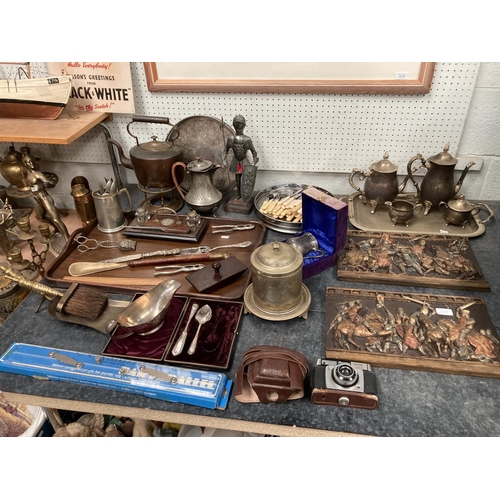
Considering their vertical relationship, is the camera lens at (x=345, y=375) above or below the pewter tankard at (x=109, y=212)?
below

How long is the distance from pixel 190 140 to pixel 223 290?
2.95 ft

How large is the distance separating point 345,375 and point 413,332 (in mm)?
305

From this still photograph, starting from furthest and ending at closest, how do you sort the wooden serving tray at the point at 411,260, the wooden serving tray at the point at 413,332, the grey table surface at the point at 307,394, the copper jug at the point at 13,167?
the copper jug at the point at 13,167
the wooden serving tray at the point at 411,260
the wooden serving tray at the point at 413,332
the grey table surface at the point at 307,394

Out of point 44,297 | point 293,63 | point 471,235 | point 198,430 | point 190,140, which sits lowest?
point 198,430

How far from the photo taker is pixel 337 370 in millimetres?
1124

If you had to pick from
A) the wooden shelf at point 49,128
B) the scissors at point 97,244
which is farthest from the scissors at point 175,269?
the wooden shelf at point 49,128

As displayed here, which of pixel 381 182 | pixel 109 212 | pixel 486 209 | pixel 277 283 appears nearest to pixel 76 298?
pixel 109 212

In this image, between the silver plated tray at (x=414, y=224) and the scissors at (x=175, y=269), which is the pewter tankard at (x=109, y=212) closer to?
the scissors at (x=175, y=269)

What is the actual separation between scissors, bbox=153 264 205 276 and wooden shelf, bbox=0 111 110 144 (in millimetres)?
653

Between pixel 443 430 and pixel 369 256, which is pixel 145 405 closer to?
pixel 443 430

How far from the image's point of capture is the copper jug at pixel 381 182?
5.74ft

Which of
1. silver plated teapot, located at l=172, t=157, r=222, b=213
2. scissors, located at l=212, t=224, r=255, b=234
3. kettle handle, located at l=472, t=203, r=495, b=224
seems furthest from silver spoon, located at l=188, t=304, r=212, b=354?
kettle handle, located at l=472, t=203, r=495, b=224

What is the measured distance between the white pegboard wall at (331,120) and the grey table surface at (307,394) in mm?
810

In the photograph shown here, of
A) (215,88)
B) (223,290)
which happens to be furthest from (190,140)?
(223,290)
